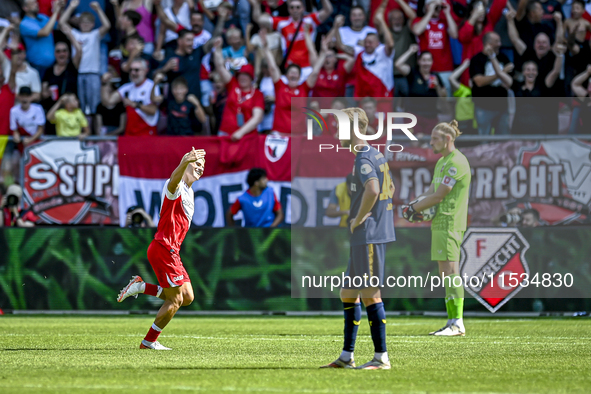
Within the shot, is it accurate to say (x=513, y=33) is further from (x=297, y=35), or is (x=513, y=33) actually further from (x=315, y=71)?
(x=297, y=35)

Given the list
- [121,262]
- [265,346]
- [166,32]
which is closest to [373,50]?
[166,32]

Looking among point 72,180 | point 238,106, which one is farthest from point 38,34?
point 238,106

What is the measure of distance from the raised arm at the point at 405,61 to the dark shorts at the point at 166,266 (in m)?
9.27

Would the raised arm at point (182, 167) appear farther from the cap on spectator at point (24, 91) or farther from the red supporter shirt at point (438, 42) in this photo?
the red supporter shirt at point (438, 42)

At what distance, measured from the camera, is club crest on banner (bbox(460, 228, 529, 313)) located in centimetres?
1380

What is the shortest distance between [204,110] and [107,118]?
6.75ft

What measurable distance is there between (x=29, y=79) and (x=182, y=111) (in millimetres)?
3520

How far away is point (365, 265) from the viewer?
6961 mm

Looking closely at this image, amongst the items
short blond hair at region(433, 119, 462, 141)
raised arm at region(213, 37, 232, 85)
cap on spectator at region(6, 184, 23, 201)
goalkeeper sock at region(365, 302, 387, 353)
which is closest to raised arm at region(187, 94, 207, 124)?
raised arm at region(213, 37, 232, 85)

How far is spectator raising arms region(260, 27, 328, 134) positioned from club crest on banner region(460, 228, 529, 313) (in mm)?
4347

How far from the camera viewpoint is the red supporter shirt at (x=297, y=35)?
17703 mm

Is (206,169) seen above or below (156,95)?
below

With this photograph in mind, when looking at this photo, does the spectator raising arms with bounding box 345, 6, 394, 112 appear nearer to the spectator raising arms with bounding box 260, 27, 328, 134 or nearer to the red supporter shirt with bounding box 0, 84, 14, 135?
the spectator raising arms with bounding box 260, 27, 328, 134

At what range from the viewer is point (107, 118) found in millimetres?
17516
